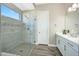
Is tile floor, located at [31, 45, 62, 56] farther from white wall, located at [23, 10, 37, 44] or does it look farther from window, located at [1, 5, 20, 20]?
window, located at [1, 5, 20, 20]

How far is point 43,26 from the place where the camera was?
7.29ft

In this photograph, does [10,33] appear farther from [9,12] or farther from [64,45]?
[64,45]

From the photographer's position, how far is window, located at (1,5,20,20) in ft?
6.68

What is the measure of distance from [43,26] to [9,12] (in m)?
0.75

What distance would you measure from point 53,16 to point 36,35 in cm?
56

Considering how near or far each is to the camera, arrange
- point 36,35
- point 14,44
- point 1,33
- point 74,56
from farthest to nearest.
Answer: point 36,35
point 14,44
point 1,33
point 74,56

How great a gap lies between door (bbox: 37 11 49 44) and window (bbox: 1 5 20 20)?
462 millimetres

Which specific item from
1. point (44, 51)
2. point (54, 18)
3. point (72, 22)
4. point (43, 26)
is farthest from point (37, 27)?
point (72, 22)

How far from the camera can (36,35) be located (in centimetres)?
233

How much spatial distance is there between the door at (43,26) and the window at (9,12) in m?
0.46

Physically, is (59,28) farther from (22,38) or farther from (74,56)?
(22,38)

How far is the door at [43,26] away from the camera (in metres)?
2.22

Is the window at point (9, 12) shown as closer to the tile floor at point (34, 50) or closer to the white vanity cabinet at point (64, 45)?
the tile floor at point (34, 50)

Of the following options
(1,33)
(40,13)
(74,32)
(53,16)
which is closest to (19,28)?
(1,33)
